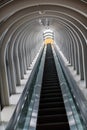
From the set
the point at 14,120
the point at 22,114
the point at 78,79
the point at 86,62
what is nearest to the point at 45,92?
the point at 86,62

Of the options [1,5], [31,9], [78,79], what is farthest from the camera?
[78,79]

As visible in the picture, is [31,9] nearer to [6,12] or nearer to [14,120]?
[6,12]

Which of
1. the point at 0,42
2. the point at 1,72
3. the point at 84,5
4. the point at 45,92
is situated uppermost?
the point at 84,5

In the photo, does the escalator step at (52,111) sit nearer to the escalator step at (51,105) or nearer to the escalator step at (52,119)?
the escalator step at (51,105)

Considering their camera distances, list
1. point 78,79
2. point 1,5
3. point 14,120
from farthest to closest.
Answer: point 78,79 → point 1,5 → point 14,120

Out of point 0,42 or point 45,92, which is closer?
point 0,42

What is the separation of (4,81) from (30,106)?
2.18m

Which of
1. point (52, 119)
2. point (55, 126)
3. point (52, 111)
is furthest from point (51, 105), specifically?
point (55, 126)

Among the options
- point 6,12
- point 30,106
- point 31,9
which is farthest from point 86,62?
point 6,12

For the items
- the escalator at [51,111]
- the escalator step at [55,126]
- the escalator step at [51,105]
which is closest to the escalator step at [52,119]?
the escalator at [51,111]

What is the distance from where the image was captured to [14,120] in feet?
26.3

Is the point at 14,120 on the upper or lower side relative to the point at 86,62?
lower

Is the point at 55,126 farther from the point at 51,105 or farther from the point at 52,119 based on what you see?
the point at 51,105

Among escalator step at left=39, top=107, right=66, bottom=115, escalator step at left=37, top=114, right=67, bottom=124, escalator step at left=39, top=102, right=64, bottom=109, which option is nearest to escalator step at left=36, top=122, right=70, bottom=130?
escalator step at left=37, top=114, right=67, bottom=124
